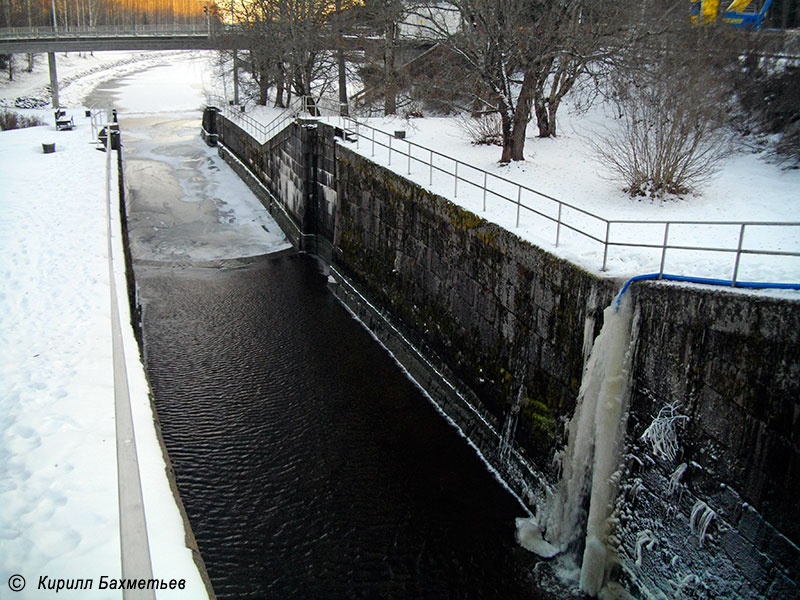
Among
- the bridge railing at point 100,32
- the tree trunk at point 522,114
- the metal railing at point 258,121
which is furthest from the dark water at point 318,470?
the bridge railing at point 100,32

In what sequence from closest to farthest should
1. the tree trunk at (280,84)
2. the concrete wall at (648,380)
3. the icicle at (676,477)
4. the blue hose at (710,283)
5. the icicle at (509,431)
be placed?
the concrete wall at (648,380) < the blue hose at (710,283) < the icicle at (676,477) < the icicle at (509,431) < the tree trunk at (280,84)

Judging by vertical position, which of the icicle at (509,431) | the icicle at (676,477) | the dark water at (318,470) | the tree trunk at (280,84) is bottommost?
the dark water at (318,470)

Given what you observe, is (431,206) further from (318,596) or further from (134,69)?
(134,69)

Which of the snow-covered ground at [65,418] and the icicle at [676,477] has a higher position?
the snow-covered ground at [65,418]

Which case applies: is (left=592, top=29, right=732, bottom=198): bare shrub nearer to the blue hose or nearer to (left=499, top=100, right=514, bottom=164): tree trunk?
(left=499, top=100, right=514, bottom=164): tree trunk

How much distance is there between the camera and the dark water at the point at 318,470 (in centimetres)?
919

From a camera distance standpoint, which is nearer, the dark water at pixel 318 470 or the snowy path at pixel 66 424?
the snowy path at pixel 66 424

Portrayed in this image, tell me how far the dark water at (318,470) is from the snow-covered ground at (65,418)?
2.35 meters

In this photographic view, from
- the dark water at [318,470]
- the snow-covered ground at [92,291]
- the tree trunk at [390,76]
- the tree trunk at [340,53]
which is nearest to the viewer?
the snow-covered ground at [92,291]

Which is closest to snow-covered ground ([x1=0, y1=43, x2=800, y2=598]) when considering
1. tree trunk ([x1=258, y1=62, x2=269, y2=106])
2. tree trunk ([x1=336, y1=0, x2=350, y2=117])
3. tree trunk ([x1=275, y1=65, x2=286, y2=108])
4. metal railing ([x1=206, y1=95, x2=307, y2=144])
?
metal railing ([x1=206, y1=95, x2=307, y2=144])

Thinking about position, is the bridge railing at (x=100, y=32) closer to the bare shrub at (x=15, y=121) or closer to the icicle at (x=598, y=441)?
the bare shrub at (x=15, y=121)

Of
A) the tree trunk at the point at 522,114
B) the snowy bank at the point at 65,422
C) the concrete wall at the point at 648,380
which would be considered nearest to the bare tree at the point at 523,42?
the tree trunk at the point at 522,114

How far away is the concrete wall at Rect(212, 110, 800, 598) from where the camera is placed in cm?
704

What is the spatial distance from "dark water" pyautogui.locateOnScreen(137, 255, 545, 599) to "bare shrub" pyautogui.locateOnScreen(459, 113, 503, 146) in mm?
7273
